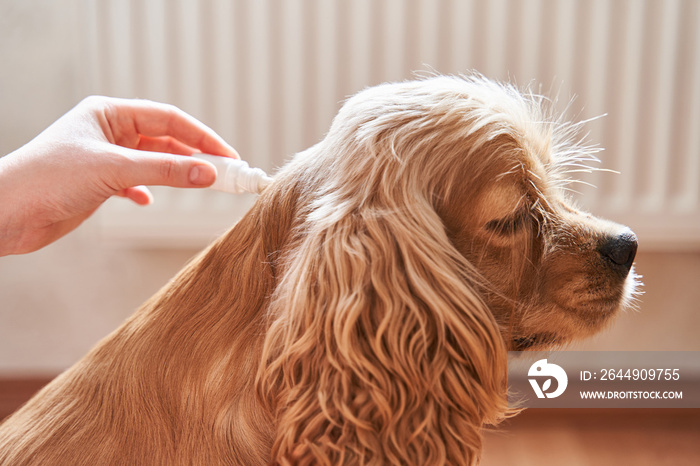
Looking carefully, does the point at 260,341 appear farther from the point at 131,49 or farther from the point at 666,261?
the point at 666,261

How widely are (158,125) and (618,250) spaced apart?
818 millimetres

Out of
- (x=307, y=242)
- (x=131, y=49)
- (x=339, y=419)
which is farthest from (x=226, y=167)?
(x=131, y=49)

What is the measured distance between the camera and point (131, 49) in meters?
1.76

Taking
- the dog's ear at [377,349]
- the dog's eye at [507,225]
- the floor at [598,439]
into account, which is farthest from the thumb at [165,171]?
the floor at [598,439]

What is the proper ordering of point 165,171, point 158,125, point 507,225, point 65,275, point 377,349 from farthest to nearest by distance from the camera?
point 65,275 → point 158,125 → point 165,171 → point 507,225 → point 377,349

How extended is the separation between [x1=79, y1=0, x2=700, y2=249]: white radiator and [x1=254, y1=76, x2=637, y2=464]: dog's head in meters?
0.88

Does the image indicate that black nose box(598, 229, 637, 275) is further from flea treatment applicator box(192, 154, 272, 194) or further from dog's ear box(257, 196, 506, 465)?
flea treatment applicator box(192, 154, 272, 194)

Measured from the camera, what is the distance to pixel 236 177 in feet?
3.16

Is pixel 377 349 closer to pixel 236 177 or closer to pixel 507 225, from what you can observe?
pixel 507 225

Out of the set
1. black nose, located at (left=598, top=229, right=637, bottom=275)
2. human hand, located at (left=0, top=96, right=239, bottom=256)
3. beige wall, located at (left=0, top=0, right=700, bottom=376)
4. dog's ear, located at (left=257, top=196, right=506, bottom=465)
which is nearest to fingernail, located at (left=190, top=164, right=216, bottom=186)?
human hand, located at (left=0, top=96, right=239, bottom=256)

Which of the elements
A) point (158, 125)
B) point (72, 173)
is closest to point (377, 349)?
point (72, 173)

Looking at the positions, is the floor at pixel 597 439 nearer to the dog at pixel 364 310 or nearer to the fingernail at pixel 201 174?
the dog at pixel 364 310

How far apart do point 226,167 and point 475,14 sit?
1029 millimetres

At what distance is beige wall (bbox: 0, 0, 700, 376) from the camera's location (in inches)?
72.5
